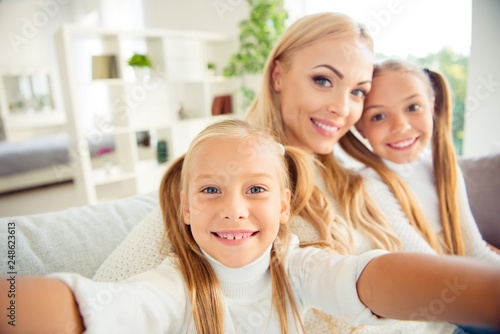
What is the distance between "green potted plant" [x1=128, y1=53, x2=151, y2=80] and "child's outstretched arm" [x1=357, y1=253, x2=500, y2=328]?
139 inches

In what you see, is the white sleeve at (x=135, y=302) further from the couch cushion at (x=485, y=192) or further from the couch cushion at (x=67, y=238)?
the couch cushion at (x=485, y=192)

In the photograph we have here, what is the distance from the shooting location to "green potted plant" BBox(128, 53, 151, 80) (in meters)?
3.53

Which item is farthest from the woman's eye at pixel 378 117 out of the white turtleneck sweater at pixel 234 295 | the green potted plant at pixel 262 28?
the green potted plant at pixel 262 28

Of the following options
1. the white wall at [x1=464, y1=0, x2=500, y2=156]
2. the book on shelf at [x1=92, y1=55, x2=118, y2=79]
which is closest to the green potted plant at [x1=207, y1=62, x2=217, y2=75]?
the book on shelf at [x1=92, y1=55, x2=118, y2=79]

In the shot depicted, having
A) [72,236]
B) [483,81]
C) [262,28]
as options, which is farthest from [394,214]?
[262,28]

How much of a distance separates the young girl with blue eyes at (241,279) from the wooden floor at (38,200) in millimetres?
3966

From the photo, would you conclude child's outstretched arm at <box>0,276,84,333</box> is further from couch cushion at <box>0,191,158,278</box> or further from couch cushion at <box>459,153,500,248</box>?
couch cushion at <box>459,153,500,248</box>

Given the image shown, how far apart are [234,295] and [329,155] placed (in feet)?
2.22

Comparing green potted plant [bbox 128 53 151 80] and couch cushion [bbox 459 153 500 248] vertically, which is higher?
green potted plant [bbox 128 53 151 80]

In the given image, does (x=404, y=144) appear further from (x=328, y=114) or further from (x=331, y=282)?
(x=331, y=282)

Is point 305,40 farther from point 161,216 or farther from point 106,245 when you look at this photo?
point 106,245

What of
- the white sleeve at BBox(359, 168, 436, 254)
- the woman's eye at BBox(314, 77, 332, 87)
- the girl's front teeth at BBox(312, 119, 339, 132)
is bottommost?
the white sleeve at BBox(359, 168, 436, 254)

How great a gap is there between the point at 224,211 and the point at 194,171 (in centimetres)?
13

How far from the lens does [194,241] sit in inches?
31.4
